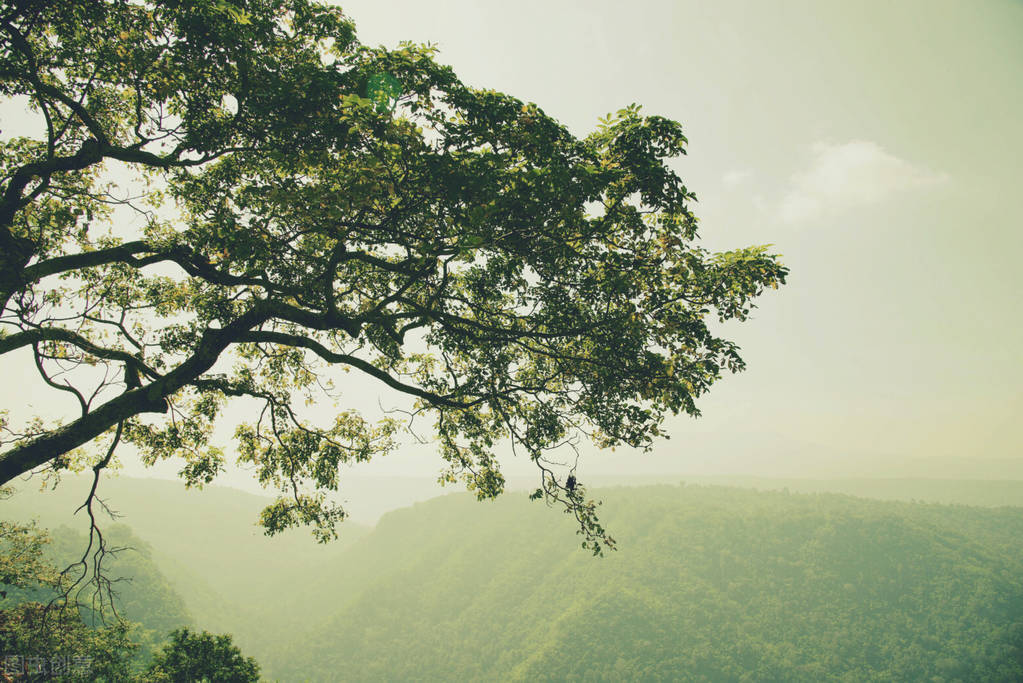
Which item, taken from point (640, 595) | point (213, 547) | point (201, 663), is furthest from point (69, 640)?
point (213, 547)

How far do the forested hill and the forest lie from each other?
0.36 metres

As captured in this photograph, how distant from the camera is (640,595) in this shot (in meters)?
92.9

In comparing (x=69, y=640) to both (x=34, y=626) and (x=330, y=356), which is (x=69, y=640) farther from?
(x=330, y=356)

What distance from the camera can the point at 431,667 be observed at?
94.1 m

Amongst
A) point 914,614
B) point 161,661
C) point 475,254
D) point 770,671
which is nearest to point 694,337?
point 475,254

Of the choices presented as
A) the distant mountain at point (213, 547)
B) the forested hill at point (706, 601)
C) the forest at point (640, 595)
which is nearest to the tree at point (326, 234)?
the forest at point (640, 595)

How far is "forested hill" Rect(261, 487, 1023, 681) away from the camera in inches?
3100

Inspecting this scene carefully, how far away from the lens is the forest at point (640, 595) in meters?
77.8

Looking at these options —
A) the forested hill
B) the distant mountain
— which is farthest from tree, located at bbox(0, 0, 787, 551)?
the distant mountain

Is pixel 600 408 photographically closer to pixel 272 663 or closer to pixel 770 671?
pixel 770 671

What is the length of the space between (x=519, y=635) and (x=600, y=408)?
355 feet

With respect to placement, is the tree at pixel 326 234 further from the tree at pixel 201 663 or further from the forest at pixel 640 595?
the forest at pixel 640 595

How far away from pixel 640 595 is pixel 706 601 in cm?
1354

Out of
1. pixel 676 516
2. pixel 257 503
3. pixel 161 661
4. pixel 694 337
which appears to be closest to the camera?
pixel 694 337
